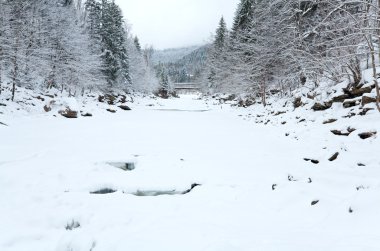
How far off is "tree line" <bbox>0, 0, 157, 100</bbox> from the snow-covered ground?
1141 cm

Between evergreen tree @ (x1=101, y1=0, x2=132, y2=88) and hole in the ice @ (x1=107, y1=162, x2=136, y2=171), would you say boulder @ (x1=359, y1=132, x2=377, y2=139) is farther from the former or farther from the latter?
evergreen tree @ (x1=101, y1=0, x2=132, y2=88)

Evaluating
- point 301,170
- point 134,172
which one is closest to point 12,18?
point 134,172

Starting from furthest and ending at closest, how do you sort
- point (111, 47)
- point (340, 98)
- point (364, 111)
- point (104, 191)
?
1. point (111, 47)
2. point (340, 98)
3. point (364, 111)
4. point (104, 191)

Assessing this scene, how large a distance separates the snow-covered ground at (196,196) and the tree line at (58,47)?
1141 cm

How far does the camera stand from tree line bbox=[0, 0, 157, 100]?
18.4m

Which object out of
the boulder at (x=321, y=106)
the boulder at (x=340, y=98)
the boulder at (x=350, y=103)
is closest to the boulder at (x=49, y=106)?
the boulder at (x=321, y=106)

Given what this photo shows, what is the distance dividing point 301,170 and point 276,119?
8.72 m

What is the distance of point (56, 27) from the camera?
25.7 meters

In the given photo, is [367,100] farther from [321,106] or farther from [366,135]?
[321,106]

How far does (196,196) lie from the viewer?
575 centimetres

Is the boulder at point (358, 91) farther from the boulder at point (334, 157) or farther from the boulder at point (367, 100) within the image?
the boulder at point (334, 157)

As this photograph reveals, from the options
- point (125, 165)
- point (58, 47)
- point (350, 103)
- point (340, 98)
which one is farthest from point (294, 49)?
point (58, 47)

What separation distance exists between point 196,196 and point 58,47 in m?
25.0

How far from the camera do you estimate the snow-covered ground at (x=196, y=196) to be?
155 inches
